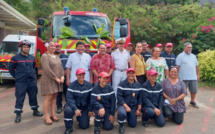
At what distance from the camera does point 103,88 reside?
433cm

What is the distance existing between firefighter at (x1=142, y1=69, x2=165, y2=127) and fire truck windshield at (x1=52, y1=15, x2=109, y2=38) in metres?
2.68

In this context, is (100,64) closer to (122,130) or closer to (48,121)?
(122,130)

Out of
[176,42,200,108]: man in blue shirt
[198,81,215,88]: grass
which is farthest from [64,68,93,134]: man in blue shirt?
[198,81,215,88]: grass

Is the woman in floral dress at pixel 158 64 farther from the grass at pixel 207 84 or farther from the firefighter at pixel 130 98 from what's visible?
the grass at pixel 207 84

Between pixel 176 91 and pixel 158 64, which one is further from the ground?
pixel 158 64

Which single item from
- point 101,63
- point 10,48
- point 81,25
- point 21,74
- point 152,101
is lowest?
point 152,101

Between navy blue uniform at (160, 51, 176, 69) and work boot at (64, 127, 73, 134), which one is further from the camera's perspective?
navy blue uniform at (160, 51, 176, 69)

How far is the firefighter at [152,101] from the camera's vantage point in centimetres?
446

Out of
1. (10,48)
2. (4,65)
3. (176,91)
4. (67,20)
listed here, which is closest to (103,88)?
(176,91)

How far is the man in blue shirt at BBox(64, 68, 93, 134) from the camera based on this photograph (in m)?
4.19

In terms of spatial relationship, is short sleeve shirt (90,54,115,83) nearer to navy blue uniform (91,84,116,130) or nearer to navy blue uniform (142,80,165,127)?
navy blue uniform (91,84,116,130)

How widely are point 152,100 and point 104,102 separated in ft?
3.60

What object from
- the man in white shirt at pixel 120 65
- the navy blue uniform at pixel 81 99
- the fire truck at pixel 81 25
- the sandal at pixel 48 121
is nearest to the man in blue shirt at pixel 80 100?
the navy blue uniform at pixel 81 99

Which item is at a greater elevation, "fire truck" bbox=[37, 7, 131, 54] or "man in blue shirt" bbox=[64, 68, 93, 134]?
"fire truck" bbox=[37, 7, 131, 54]
